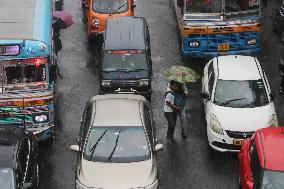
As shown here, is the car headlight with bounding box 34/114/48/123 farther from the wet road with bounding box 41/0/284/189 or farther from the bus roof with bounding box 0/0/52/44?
the bus roof with bounding box 0/0/52/44

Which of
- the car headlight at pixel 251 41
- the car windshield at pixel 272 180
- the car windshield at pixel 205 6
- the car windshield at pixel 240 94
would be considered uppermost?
the car windshield at pixel 205 6

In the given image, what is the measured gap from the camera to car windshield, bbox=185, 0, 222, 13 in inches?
826

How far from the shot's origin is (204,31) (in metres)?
21.1

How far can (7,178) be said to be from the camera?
1277 centimetres

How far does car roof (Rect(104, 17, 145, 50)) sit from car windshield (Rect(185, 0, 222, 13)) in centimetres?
172

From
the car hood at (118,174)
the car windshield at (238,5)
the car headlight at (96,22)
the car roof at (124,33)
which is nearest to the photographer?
the car hood at (118,174)

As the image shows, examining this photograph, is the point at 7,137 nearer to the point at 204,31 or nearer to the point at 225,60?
the point at 225,60

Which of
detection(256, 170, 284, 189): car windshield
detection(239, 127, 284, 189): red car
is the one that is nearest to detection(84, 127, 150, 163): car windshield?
detection(239, 127, 284, 189): red car

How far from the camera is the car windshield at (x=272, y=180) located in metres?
12.6

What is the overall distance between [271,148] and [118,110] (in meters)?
3.97

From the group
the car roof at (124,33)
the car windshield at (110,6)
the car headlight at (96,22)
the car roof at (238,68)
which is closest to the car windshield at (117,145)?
the car roof at (238,68)

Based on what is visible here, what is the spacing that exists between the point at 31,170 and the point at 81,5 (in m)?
14.3

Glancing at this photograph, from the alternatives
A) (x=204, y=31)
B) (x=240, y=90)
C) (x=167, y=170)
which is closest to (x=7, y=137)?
(x=167, y=170)

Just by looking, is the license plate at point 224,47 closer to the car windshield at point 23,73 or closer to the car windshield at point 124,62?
the car windshield at point 124,62
